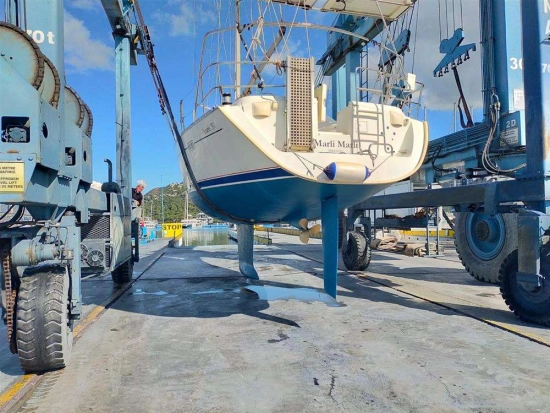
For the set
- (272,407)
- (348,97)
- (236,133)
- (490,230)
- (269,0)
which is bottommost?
(272,407)

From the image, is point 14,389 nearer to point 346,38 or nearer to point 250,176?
point 250,176

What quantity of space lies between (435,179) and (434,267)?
3.50 metres

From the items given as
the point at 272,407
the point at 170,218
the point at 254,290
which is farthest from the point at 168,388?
the point at 170,218

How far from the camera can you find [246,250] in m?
8.30

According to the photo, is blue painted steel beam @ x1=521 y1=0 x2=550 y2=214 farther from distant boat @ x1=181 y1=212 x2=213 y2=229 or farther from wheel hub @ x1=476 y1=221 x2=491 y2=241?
distant boat @ x1=181 y1=212 x2=213 y2=229

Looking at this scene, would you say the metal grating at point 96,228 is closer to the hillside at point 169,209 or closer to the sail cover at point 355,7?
the sail cover at point 355,7

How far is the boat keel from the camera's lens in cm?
805

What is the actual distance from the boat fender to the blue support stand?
582 mm

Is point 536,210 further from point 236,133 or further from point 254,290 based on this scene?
point 254,290

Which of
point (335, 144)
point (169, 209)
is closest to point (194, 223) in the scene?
point (169, 209)

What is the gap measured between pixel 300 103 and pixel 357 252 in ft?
17.0

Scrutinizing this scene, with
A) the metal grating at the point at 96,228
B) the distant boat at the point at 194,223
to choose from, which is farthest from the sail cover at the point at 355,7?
the distant boat at the point at 194,223

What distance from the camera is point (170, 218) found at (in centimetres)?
8631

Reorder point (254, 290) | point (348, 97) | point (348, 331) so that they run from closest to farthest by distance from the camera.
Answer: point (348, 331), point (254, 290), point (348, 97)
